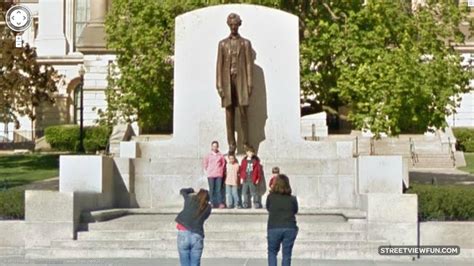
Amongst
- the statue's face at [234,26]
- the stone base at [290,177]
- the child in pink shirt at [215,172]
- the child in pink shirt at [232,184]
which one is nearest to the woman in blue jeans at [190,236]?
the child in pink shirt at [215,172]

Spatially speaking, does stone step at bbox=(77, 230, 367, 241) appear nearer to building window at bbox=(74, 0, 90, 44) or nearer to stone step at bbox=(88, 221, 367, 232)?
stone step at bbox=(88, 221, 367, 232)

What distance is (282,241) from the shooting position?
12.6m

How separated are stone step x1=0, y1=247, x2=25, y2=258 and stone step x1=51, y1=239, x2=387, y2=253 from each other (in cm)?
69

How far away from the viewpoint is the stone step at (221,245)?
51.8 feet

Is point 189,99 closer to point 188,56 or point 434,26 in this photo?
point 188,56

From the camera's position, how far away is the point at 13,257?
632 inches

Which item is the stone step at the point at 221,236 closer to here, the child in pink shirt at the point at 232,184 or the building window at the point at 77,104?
the child in pink shirt at the point at 232,184

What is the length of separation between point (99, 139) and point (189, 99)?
32.9m

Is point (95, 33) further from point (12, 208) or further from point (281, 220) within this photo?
point (281, 220)

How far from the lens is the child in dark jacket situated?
19484mm

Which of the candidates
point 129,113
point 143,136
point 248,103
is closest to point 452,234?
point 248,103

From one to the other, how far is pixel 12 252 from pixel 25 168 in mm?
24411

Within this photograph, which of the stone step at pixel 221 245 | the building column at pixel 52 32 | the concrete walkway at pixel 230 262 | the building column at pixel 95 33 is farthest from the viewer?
the building column at pixel 52 32

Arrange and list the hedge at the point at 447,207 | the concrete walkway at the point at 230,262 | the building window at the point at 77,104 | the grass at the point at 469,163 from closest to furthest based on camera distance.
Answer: the concrete walkway at the point at 230,262, the hedge at the point at 447,207, the grass at the point at 469,163, the building window at the point at 77,104
